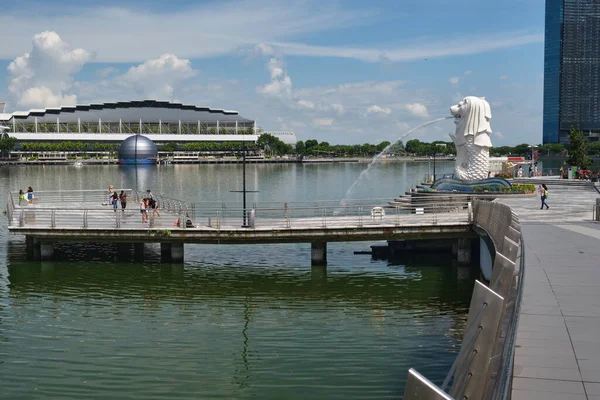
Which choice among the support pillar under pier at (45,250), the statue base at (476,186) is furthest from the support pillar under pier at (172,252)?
the statue base at (476,186)

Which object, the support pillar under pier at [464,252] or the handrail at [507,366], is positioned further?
the support pillar under pier at [464,252]

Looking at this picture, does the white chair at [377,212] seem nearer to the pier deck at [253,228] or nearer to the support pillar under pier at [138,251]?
the pier deck at [253,228]

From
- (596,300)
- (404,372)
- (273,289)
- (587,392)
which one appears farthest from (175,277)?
(587,392)

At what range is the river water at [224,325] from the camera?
17.0 metres

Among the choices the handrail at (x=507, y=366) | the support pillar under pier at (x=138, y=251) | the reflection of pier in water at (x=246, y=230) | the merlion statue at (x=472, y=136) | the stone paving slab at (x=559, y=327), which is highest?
the merlion statue at (x=472, y=136)

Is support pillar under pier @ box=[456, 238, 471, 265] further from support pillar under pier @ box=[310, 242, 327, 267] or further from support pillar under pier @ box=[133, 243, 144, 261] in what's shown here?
support pillar under pier @ box=[133, 243, 144, 261]

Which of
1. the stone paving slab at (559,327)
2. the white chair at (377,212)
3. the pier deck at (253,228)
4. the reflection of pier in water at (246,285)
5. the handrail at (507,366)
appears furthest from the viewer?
the white chair at (377,212)

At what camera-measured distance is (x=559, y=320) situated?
1170cm

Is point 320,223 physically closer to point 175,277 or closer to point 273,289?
point 273,289

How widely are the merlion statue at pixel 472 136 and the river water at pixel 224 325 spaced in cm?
1381

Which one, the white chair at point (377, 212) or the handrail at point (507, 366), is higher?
the handrail at point (507, 366)

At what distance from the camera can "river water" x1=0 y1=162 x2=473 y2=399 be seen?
55.9 ft

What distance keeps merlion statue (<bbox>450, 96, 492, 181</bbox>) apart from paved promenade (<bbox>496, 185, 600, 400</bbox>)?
20.5 metres

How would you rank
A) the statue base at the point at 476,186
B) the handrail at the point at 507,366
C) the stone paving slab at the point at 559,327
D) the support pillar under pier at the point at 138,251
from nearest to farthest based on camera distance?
the handrail at the point at 507,366 < the stone paving slab at the point at 559,327 < the support pillar under pier at the point at 138,251 < the statue base at the point at 476,186
